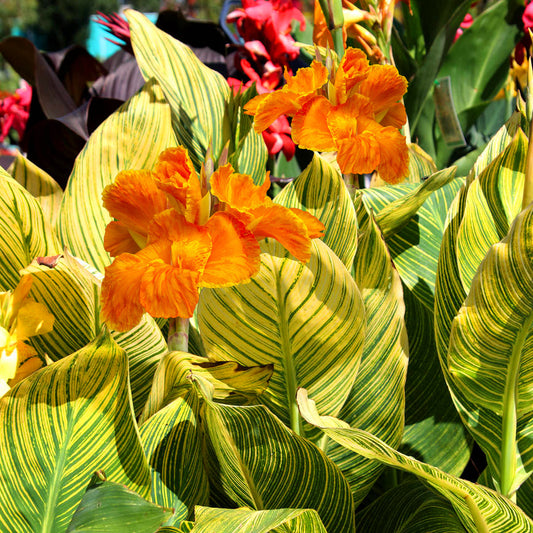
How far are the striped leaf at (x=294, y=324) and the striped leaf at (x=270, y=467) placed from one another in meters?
0.06

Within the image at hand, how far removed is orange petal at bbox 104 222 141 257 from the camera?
0.45 meters

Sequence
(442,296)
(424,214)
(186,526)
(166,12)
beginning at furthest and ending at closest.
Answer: (166,12)
(424,214)
(442,296)
(186,526)

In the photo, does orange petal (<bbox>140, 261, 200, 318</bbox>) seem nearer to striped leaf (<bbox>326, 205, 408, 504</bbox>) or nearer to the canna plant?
the canna plant

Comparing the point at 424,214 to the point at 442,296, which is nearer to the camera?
the point at 442,296

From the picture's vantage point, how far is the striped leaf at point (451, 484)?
1.28 feet

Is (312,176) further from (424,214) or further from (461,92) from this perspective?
(461,92)

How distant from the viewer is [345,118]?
55cm

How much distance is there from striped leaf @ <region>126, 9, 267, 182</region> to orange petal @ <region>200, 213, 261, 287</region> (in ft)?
0.90

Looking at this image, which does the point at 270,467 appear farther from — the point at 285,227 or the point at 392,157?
the point at 392,157

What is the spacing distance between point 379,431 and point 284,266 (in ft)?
0.59

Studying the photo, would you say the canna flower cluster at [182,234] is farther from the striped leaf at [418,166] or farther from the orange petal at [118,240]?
the striped leaf at [418,166]

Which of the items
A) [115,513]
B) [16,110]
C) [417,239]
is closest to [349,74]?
[417,239]

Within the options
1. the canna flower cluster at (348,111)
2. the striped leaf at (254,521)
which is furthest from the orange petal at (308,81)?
the striped leaf at (254,521)

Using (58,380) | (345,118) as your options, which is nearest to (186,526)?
(58,380)
